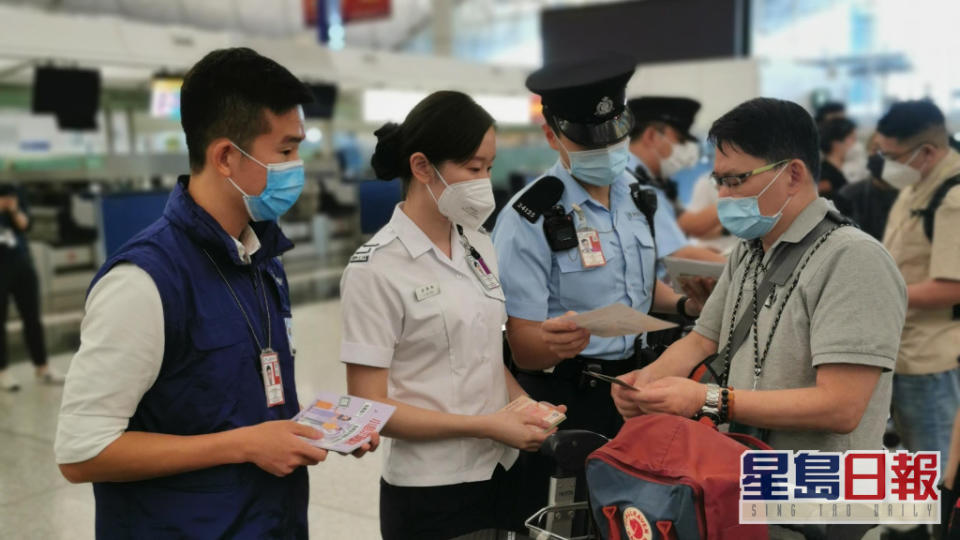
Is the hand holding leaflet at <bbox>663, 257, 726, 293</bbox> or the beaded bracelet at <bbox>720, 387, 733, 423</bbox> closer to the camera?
the beaded bracelet at <bbox>720, 387, 733, 423</bbox>

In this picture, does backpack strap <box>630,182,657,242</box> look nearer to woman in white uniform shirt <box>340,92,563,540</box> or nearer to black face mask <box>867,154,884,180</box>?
woman in white uniform shirt <box>340,92,563,540</box>

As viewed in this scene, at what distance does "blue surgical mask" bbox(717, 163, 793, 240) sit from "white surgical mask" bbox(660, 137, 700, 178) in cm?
215

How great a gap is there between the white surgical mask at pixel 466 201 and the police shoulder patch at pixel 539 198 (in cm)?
27

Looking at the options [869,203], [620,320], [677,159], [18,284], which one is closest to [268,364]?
[620,320]

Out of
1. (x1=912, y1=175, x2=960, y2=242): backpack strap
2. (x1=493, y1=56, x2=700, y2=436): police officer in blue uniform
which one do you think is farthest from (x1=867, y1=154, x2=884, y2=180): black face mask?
(x1=493, y1=56, x2=700, y2=436): police officer in blue uniform

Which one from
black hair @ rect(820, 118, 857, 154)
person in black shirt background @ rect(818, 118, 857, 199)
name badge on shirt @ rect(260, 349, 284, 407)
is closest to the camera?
name badge on shirt @ rect(260, 349, 284, 407)

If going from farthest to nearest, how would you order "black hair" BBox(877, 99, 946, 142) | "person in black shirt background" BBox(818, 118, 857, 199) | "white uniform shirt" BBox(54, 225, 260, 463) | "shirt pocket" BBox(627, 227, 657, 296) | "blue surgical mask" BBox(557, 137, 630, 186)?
"person in black shirt background" BBox(818, 118, 857, 199) → "black hair" BBox(877, 99, 946, 142) → "shirt pocket" BBox(627, 227, 657, 296) → "blue surgical mask" BBox(557, 137, 630, 186) → "white uniform shirt" BBox(54, 225, 260, 463)

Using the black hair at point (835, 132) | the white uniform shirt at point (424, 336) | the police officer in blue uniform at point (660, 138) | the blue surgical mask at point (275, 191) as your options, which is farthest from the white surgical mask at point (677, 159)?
the blue surgical mask at point (275, 191)

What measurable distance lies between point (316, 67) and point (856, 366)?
9.72 meters

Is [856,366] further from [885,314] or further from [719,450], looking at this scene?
[719,450]

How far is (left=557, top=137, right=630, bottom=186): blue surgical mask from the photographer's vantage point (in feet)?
7.16

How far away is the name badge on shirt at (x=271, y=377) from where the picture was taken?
4.74ft

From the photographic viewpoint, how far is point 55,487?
12.5ft

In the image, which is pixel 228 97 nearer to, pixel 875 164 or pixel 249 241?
pixel 249 241
